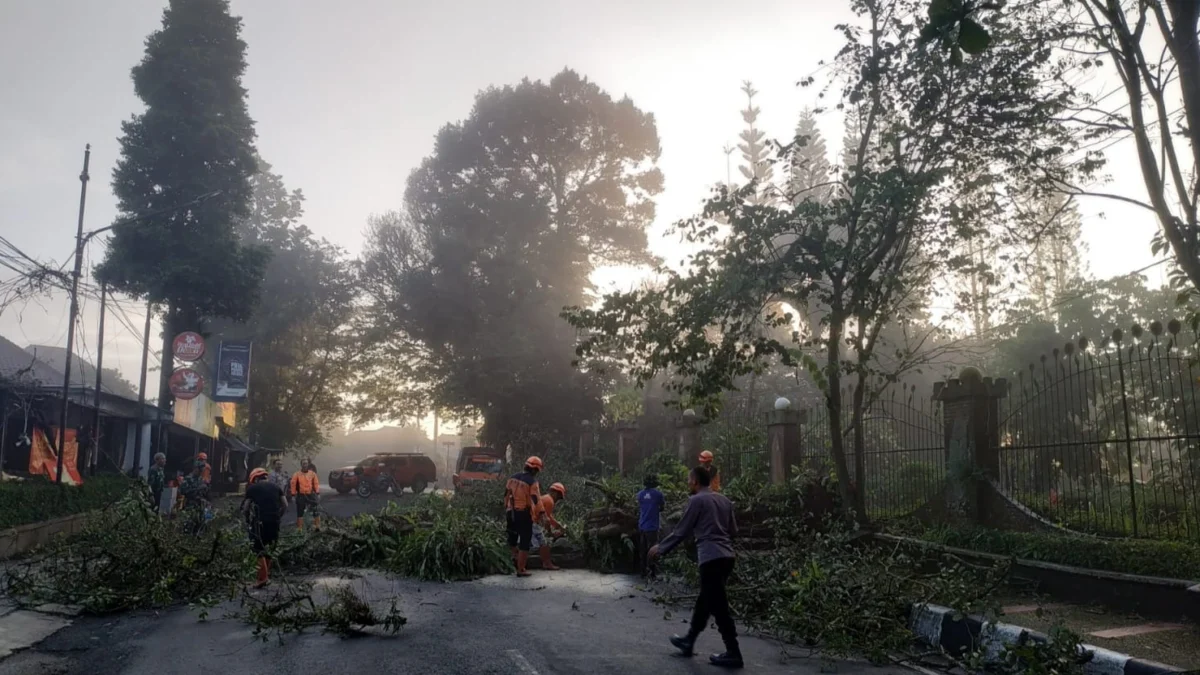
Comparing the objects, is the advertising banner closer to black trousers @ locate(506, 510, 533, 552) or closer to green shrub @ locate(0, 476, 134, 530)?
green shrub @ locate(0, 476, 134, 530)

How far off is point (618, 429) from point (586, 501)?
6.58 metres

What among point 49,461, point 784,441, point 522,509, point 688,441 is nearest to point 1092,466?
point 784,441

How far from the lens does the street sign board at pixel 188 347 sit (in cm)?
2883

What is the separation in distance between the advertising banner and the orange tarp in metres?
9.77

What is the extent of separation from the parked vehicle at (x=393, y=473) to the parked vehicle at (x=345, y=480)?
202 mm

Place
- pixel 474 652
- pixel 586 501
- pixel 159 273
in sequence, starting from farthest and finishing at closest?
pixel 159 273
pixel 586 501
pixel 474 652

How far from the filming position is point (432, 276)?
3881cm

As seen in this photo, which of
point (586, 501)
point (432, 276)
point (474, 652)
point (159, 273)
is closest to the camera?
point (474, 652)

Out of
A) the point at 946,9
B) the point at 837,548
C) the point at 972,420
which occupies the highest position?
the point at 946,9

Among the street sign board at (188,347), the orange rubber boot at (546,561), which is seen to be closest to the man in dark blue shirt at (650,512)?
the orange rubber boot at (546,561)

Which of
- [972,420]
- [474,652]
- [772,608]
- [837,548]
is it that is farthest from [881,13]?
[474,652]

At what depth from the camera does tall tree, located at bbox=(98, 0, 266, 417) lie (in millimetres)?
31562

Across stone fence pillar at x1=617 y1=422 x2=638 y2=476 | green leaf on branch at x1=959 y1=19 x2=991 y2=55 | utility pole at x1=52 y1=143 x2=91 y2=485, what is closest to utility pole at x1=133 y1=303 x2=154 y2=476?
utility pole at x1=52 y1=143 x2=91 y2=485

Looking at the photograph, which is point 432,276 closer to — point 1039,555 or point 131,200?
point 131,200
